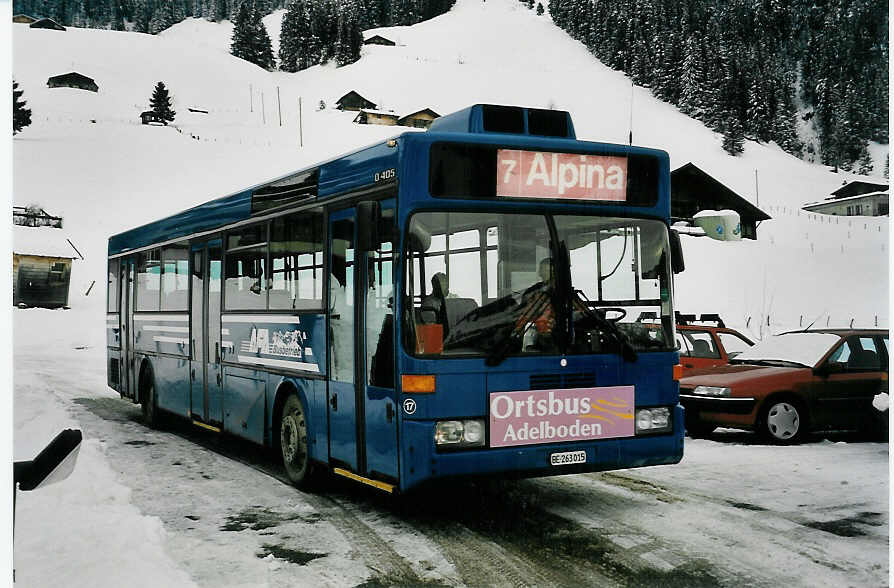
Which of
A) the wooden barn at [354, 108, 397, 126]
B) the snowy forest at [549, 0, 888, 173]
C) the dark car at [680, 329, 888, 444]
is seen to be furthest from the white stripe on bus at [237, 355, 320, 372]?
the wooden barn at [354, 108, 397, 126]

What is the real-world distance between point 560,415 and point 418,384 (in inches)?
41.0

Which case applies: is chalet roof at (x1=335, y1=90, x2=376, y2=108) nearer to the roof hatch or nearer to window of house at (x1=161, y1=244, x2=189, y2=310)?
window of house at (x1=161, y1=244, x2=189, y2=310)

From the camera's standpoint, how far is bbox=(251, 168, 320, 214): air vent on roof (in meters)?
7.85

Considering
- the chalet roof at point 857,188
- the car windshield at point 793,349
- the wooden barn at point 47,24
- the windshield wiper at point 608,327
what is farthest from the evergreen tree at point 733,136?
the windshield wiper at point 608,327

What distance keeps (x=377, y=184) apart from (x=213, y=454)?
487cm

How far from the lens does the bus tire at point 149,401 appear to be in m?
12.4

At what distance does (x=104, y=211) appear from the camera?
27.0 meters

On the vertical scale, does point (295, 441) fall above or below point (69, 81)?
below

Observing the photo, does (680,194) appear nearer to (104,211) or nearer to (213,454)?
(104,211)

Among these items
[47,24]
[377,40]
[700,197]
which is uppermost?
[377,40]

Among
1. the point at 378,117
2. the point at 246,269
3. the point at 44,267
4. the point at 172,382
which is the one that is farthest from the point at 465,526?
the point at 378,117

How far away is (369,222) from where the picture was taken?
6.47 metres

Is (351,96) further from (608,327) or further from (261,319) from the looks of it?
(608,327)

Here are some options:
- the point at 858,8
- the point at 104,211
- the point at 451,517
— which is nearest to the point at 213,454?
the point at 451,517
